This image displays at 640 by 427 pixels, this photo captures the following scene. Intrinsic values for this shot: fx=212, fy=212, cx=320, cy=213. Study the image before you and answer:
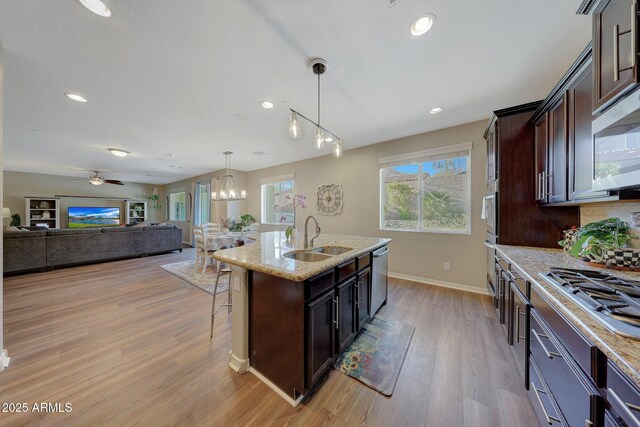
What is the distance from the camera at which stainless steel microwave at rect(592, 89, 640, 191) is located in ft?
3.38

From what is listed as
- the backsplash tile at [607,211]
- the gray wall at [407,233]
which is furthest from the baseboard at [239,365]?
the backsplash tile at [607,211]

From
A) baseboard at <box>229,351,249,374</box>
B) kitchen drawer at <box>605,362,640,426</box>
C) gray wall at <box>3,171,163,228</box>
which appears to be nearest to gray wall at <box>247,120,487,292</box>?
baseboard at <box>229,351,249,374</box>

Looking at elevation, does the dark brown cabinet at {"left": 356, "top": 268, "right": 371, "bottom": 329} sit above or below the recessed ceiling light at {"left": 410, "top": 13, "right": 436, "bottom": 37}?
below

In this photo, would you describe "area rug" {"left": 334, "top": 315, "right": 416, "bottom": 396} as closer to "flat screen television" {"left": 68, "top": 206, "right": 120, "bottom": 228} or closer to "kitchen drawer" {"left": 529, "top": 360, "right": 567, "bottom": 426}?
"kitchen drawer" {"left": 529, "top": 360, "right": 567, "bottom": 426}

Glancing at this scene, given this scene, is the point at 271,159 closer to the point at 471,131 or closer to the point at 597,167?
the point at 471,131

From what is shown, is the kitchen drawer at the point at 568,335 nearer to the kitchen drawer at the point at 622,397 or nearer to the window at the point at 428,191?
the kitchen drawer at the point at 622,397

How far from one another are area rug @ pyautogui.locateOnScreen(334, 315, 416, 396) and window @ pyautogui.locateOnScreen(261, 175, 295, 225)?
3.85 metres

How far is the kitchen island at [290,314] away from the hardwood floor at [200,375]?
0.16m

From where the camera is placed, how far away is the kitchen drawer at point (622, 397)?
57 cm

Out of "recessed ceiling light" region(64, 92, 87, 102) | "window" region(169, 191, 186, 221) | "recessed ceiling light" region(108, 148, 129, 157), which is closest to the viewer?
"recessed ceiling light" region(64, 92, 87, 102)

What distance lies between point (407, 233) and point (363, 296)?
204cm

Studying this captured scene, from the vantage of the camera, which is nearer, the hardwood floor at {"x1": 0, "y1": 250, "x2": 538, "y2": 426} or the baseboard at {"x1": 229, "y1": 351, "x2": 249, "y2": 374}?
the hardwood floor at {"x1": 0, "y1": 250, "x2": 538, "y2": 426}

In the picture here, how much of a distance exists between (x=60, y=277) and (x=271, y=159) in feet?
15.1

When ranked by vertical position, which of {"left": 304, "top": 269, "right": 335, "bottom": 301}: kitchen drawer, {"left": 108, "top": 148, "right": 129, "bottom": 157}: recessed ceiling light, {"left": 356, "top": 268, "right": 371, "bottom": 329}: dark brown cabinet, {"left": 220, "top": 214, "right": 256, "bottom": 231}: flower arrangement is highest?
{"left": 108, "top": 148, "right": 129, "bottom": 157}: recessed ceiling light
